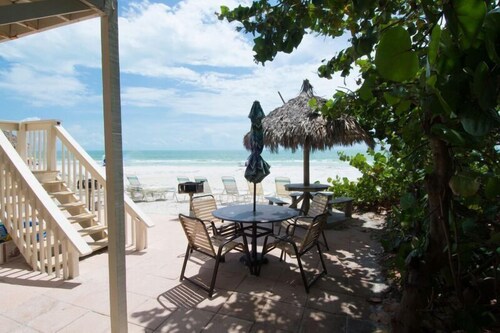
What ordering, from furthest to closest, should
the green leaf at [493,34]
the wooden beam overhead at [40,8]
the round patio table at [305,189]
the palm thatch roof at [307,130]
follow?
the round patio table at [305,189] < the palm thatch roof at [307,130] < the wooden beam overhead at [40,8] < the green leaf at [493,34]

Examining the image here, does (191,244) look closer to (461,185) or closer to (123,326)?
(123,326)

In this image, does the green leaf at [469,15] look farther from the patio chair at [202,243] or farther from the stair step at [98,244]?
the stair step at [98,244]

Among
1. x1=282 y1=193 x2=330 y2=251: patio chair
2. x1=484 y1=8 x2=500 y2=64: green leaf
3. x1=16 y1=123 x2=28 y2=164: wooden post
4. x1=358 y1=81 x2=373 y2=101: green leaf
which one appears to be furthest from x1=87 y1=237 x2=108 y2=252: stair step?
x1=484 y1=8 x2=500 y2=64: green leaf

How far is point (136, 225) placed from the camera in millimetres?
4414

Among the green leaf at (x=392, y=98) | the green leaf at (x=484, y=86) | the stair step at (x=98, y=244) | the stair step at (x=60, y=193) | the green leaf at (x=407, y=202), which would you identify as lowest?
the stair step at (x=98, y=244)

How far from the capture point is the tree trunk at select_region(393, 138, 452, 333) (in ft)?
4.03

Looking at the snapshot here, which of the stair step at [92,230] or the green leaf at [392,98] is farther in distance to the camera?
the stair step at [92,230]

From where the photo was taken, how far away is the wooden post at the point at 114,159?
1.90m

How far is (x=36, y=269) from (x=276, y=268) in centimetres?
308

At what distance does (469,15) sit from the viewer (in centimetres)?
37

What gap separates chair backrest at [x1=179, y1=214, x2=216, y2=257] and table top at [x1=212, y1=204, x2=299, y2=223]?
489 millimetres

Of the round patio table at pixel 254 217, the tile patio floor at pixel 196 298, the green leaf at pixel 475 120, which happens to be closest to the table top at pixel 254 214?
the round patio table at pixel 254 217

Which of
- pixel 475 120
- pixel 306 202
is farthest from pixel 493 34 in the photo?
pixel 306 202

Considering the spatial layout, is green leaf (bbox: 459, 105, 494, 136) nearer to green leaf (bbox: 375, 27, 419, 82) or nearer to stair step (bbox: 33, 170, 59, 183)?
green leaf (bbox: 375, 27, 419, 82)
